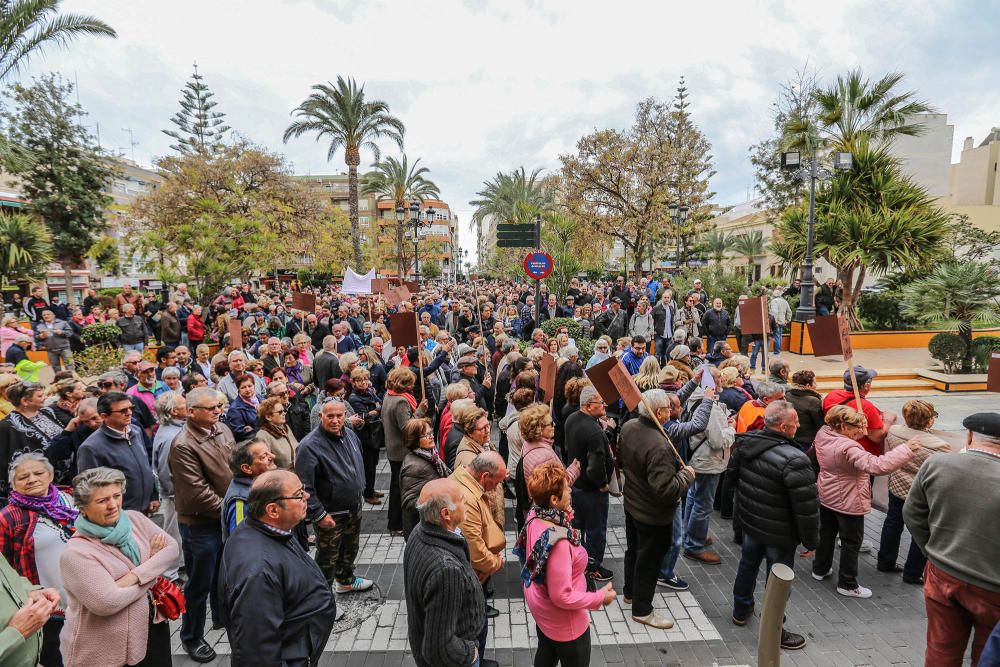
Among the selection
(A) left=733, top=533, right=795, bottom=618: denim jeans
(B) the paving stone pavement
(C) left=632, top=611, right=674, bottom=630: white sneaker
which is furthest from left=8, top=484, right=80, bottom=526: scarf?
(A) left=733, top=533, right=795, bottom=618: denim jeans

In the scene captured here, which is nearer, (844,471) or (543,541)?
(543,541)

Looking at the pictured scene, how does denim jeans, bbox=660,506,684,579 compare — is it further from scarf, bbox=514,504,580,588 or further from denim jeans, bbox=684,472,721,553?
scarf, bbox=514,504,580,588

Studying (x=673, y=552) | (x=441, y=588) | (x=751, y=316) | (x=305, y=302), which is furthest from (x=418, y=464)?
(x=305, y=302)

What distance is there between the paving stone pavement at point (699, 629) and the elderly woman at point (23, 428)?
1933 mm

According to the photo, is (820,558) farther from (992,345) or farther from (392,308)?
(392,308)

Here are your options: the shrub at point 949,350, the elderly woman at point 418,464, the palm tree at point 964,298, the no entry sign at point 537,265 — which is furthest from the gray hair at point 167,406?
the shrub at point 949,350

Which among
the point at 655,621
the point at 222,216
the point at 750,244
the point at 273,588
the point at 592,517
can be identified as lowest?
the point at 655,621

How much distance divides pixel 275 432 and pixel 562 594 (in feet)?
9.71

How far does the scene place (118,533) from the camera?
2.73 m

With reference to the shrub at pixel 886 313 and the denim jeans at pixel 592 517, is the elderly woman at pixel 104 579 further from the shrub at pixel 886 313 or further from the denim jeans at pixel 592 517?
the shrub at pixel 886 313

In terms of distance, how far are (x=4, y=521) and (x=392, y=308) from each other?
517 inches

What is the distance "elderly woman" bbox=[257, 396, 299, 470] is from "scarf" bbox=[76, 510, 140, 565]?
164cm

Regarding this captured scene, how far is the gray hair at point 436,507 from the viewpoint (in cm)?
269

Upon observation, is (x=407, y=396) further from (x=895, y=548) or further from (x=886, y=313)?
(x=886, y=313)
